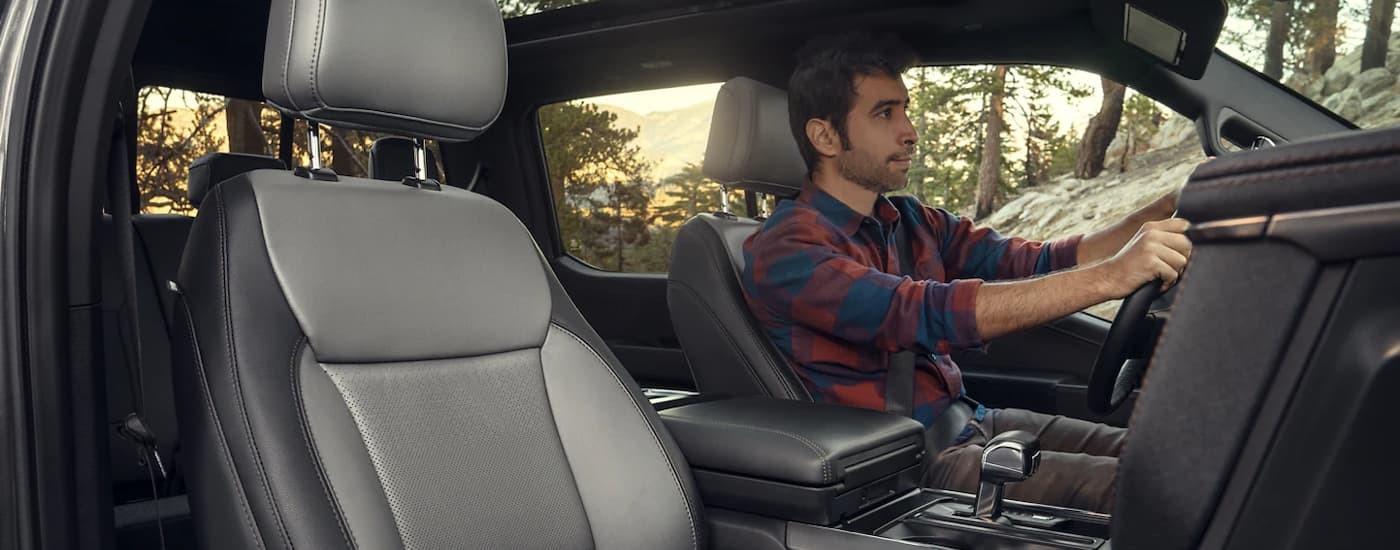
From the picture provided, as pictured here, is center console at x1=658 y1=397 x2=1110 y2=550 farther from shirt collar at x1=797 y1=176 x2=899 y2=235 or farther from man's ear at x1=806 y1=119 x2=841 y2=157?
man's ear at x1=806 y1=119 x2=841 y2=157

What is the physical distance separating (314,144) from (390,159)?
1770 millimetres

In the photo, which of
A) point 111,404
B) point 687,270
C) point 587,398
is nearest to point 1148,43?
point 687,270

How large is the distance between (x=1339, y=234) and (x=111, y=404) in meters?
2.23

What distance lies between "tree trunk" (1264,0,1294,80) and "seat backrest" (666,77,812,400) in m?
1.19

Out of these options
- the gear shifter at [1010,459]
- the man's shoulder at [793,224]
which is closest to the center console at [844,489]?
the gear shifter at [1010,459]

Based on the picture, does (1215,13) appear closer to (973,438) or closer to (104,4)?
(973,438)

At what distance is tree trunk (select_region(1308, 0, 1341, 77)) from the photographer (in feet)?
9.64

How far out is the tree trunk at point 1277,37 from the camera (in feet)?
8.75

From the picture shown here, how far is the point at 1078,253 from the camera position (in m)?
2.47

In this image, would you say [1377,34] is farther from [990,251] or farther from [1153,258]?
[1153,258]

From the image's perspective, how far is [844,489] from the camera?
1595mm

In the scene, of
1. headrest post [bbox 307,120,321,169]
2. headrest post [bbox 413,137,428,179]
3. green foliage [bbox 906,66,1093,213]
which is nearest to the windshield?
green foliage [bbox 906,66,1093,213]

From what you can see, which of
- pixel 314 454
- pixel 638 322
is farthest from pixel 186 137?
pixel 314 454

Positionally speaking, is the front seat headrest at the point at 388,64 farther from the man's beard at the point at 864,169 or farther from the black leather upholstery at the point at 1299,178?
the black leather upholstery at the point at 1299,178
